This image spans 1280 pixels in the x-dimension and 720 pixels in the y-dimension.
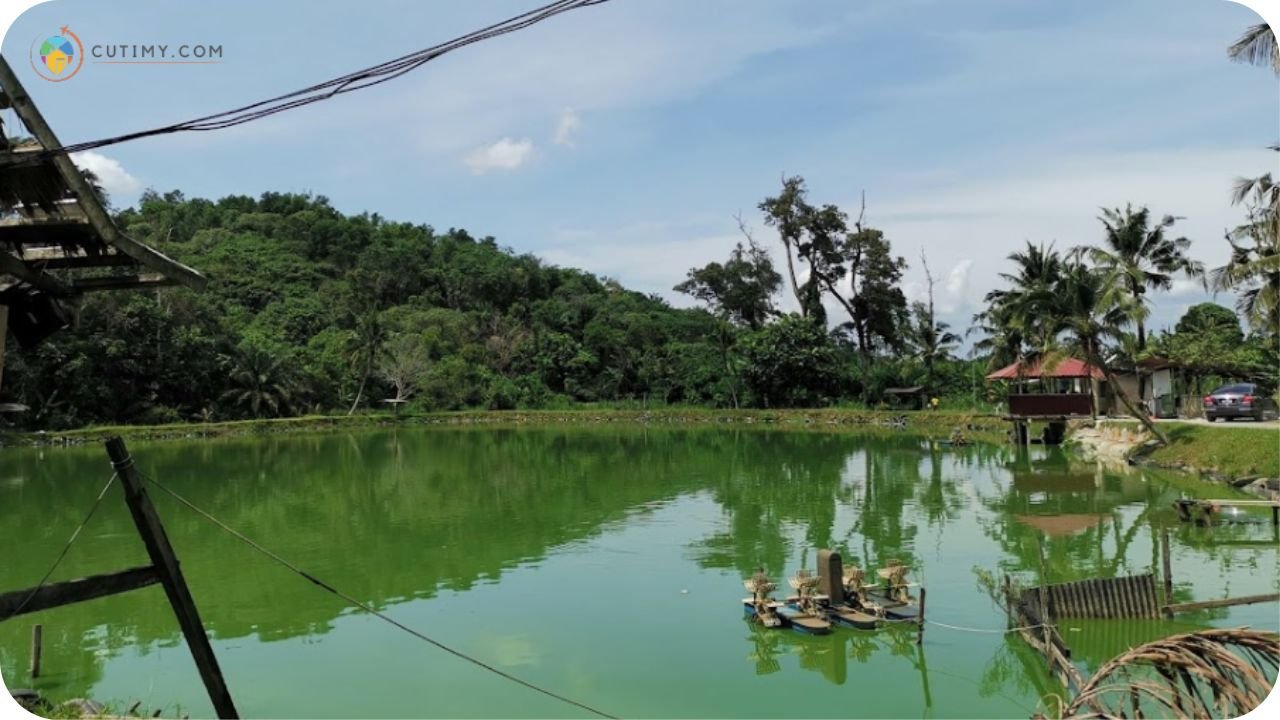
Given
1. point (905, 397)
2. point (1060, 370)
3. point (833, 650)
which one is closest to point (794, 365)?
point (905, 397)

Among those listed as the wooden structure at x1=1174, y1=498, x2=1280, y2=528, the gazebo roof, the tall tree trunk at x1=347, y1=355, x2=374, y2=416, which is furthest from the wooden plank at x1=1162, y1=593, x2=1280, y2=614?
the tall tree trunk at x1=347, y1=355, x2=374, y2=416

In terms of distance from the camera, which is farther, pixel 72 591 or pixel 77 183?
pixel 72 591

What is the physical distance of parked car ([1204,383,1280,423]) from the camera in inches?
861

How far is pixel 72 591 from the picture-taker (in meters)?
4.71

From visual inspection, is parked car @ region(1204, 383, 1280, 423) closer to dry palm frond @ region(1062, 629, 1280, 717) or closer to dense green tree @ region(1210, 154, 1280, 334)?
dense green tree @ region(1210, 154, 1280, 334)

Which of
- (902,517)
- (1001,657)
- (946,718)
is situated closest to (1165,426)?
(902,517)

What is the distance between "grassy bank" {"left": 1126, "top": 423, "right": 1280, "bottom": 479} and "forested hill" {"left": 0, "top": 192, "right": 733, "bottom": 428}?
25229 mm

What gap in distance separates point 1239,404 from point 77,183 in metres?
24.9

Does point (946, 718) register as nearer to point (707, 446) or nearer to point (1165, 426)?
point (1165, 426)

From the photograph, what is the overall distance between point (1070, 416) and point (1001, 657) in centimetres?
2210

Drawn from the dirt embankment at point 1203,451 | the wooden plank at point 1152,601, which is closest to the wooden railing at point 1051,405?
the dirt embankment at point 1203,451

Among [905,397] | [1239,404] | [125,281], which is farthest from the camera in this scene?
[905,397]

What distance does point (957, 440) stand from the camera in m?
28.8

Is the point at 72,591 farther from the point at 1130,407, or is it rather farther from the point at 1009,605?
the point at 1130,407
